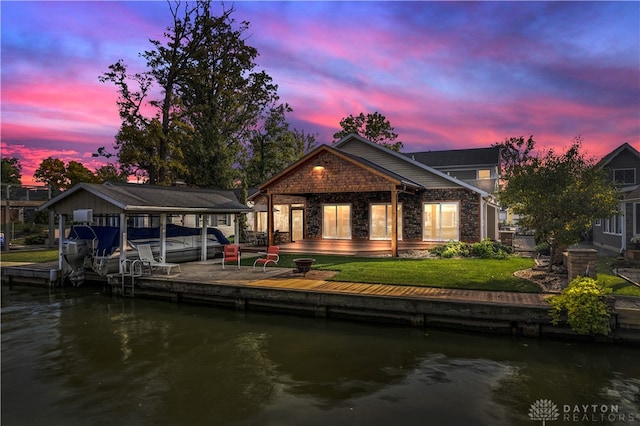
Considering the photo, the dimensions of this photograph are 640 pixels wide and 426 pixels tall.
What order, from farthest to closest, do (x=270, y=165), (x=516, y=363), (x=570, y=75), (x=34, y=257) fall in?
(x=270, y=165)
(x=34, y=257)
(x=570, y=75)
(x=516, y=363)

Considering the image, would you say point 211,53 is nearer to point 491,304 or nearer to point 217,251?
point 217,251

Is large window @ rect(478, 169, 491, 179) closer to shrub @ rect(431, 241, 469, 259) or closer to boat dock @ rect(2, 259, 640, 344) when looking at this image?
shrub @ rect(431, 241, 469, 259)

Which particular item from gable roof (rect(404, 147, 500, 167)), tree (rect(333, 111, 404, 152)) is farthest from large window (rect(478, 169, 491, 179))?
tree (rect(333, 111, 404, 152))

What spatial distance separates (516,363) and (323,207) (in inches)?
678

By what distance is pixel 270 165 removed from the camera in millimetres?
36969

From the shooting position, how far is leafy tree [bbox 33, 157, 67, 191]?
5122 cm

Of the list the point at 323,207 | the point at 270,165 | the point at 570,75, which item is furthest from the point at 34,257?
the point at 570,75

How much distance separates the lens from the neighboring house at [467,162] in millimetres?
37844

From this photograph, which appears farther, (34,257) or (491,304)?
(34,257)

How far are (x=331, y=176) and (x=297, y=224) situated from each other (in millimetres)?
6941

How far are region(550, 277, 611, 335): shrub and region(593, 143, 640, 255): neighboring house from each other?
12.3 meters

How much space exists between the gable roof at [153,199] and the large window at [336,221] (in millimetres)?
5939

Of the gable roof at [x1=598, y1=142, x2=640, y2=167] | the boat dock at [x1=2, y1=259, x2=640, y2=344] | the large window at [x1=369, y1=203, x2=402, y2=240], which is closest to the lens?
the boat dock at [x1=2, y1=259, x2=640, y2=344]

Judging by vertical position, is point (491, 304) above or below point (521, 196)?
below
